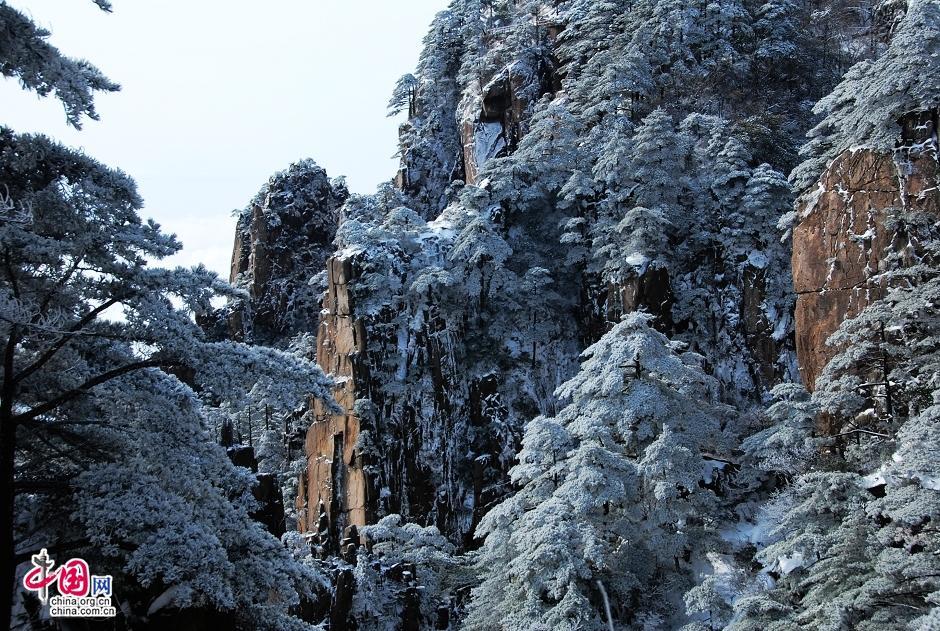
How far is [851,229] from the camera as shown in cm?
2038

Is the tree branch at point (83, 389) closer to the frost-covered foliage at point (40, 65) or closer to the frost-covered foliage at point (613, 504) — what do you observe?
the frost-covered foliage at point (40, 65)

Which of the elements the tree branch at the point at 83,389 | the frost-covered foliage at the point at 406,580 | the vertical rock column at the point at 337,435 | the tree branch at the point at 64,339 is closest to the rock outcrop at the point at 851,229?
the frost-covered foliage at the point at 406,580

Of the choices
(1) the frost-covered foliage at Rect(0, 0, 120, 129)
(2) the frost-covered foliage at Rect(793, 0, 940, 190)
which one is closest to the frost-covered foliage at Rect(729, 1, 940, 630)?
(2) the frost-covered foliage at Rect(793, 0, 940, 190)

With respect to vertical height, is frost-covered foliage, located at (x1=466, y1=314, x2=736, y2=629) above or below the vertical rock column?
below

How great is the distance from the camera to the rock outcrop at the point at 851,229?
19.8 metres

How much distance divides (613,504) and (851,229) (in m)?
8.61

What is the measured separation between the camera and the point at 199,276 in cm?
1013

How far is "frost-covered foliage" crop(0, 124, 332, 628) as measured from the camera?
8.80 meters

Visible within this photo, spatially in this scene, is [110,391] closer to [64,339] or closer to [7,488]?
[64,339]

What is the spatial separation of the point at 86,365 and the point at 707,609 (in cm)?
1140

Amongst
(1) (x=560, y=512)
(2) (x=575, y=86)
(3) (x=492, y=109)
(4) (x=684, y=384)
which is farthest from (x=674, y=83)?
(1) (x=560, y=512)

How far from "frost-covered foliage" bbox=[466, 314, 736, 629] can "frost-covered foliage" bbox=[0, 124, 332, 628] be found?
7.19 metres

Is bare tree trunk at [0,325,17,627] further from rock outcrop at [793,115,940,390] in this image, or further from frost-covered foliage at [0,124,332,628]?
rock outcrop at [793,115,940,390]

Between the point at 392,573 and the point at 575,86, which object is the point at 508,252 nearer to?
the point at 575,86
